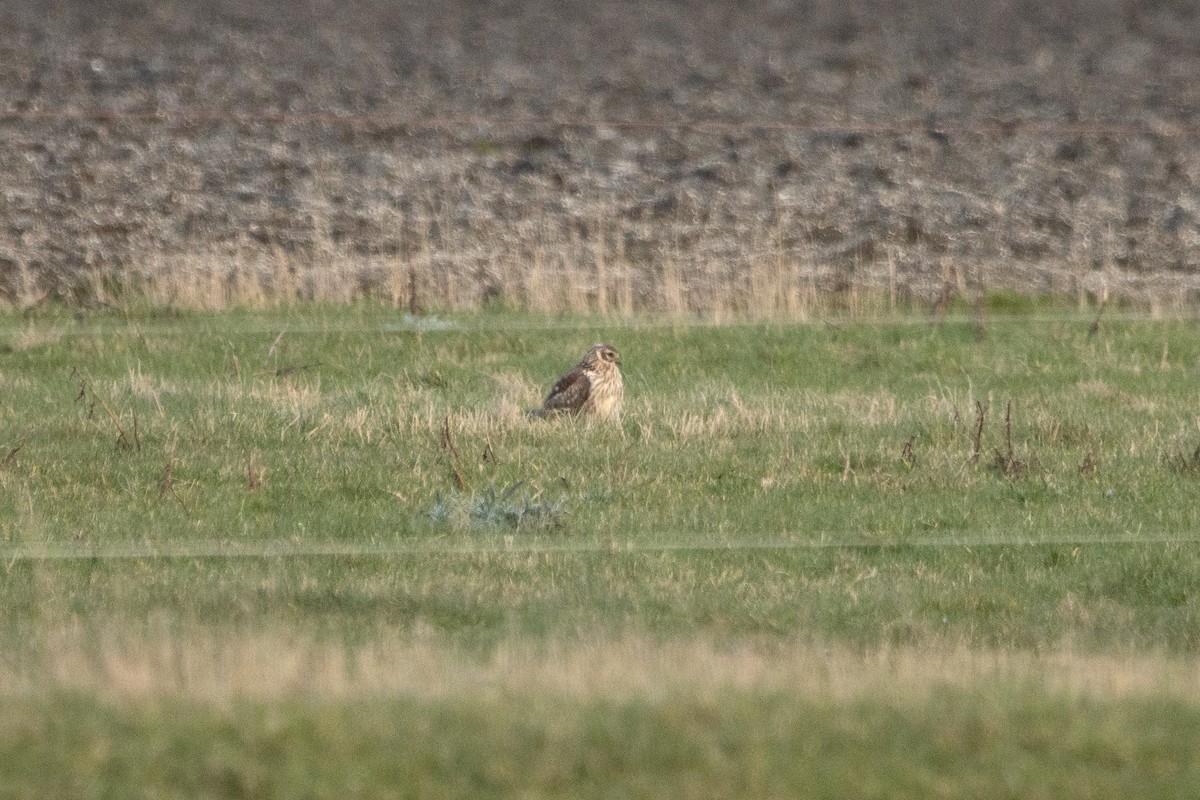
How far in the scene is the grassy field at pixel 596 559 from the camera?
6.20 meters

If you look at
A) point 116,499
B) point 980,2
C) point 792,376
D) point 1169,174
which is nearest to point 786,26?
point 980,2

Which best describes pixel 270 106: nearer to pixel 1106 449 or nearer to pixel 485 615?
pixel 1106 449

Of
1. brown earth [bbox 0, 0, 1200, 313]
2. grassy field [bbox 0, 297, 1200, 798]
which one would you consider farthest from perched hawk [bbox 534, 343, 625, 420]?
brown earth [bbox 0, 0, 1200, 313]

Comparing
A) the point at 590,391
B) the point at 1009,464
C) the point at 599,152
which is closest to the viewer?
the point at 1009,464

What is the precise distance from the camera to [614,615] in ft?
31.5

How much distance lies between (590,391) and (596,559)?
13.4 ft

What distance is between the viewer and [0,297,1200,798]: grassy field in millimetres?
6203

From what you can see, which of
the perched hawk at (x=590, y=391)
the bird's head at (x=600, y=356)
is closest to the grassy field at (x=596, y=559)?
the perched hawk at (x=590, y=391)

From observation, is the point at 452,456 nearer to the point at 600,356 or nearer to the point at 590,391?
the point at 590,391

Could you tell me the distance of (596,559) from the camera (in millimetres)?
10641

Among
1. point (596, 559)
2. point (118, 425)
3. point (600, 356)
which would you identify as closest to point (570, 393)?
point (600, 356)

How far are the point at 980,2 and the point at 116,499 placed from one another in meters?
29.4

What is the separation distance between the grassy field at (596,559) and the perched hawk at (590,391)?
29 centimetres

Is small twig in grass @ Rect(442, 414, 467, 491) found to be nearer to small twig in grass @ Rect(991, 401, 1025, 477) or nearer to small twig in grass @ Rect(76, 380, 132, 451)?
small twig in grass @ Rect(76, 380, 132, 451)
